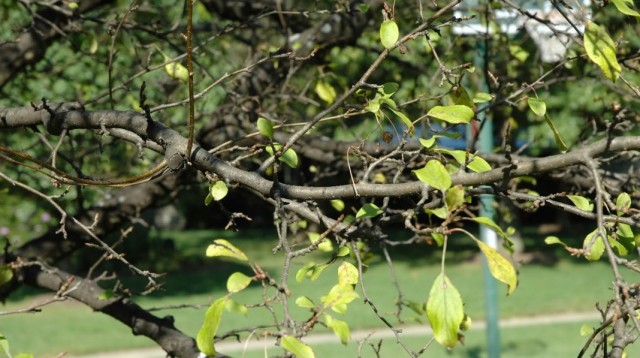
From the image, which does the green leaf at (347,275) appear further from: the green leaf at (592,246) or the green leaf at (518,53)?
the green leaf at (518,53)

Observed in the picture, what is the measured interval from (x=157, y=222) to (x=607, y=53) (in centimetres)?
3259

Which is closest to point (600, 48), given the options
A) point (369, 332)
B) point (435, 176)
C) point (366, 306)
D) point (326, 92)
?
point (435, 176)

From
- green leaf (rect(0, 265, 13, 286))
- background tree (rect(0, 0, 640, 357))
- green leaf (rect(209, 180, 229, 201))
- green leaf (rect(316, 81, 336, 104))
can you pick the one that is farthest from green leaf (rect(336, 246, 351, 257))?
green leaf (rect(316, 81, 336, 104))

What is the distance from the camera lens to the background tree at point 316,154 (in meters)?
2.04

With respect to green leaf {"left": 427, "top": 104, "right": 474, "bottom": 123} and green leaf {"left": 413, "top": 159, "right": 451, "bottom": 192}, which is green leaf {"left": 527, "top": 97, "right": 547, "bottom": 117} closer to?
green leaf {"left": 427, "top": 104, "right": 474, "bottom": 123}

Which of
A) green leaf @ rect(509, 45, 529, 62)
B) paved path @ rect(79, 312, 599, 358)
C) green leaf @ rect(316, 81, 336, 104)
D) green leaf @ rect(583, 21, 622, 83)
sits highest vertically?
green leaf @ rect(509, 45, 529, 62)

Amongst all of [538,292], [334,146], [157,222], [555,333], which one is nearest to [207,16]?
[334,146]

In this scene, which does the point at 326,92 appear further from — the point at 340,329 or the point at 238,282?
the point at 340,329

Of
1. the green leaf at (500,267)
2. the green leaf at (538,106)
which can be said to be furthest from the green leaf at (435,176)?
the green leaf at (538,106)

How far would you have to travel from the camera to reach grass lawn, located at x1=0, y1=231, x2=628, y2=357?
13.1 m

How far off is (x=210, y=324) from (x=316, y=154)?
313cm

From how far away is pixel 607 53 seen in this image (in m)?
2.11

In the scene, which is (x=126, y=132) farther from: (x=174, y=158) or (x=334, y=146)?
(x=334, y=146)

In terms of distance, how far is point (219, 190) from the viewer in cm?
234
